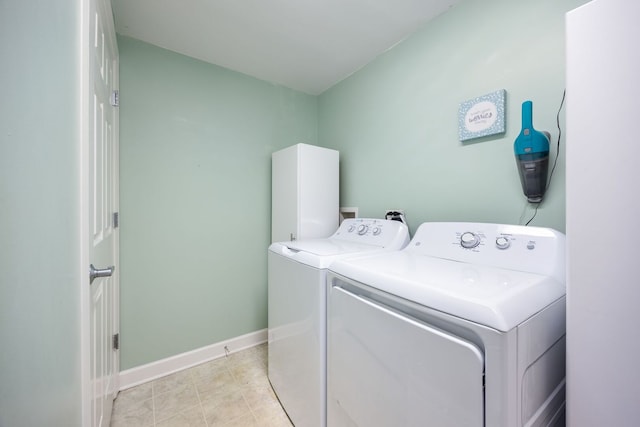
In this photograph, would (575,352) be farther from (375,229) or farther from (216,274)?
(216,274)

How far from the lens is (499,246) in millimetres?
1020

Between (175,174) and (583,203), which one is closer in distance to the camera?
(583,203)

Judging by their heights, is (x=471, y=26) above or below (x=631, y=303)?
above

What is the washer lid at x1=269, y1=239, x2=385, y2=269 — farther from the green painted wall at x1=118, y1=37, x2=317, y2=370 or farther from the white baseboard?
the white baseboard

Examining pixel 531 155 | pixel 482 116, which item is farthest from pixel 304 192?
pixel 531 155

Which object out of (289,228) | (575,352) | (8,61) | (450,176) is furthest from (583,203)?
(289,228)

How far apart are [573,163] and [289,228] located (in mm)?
1697

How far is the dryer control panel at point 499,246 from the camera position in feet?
2.92

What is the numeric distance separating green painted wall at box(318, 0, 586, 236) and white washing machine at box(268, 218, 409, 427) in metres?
0.32

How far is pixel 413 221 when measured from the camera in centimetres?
168

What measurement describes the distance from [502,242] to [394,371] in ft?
2.25

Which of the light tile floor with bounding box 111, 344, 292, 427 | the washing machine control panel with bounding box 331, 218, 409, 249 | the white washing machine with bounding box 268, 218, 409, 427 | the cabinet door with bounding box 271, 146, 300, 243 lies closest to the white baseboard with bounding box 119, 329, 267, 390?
the light tile floor with bounding box 111, 344, 292, 427

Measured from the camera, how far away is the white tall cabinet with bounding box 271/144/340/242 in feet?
6.52

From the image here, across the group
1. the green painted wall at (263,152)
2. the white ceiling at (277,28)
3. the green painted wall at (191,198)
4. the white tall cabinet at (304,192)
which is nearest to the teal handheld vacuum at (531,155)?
the green painted wall at (263,152)
